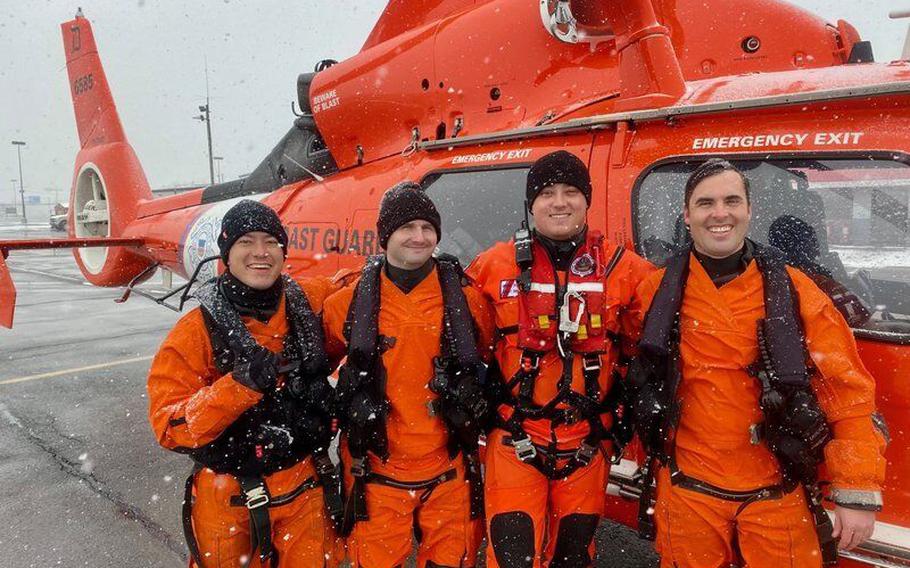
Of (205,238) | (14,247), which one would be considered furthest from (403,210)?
(14,247)

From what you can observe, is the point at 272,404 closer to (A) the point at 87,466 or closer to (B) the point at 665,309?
(B) the point at 665,309

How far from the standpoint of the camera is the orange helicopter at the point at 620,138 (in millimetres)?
1894

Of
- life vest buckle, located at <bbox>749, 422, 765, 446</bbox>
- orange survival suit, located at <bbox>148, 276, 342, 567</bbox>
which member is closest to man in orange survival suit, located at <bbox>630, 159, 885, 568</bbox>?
life vest buckle, located at <bbox>749, 422, 765, 446</bbox>

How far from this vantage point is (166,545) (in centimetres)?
301

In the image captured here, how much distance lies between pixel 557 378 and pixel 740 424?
58 cm

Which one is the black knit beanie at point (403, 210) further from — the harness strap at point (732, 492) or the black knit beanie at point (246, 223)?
the harness strap at point (732, 492)

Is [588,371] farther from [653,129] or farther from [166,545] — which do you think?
[166,545]

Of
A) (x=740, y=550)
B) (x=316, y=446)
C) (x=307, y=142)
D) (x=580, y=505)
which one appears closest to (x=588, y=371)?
(x=580, y=505)

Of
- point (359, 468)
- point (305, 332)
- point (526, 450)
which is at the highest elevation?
point (305, 332)

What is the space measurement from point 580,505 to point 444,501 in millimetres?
486

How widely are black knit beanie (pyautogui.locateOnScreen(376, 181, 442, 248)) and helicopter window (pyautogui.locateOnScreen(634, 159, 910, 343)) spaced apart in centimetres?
92

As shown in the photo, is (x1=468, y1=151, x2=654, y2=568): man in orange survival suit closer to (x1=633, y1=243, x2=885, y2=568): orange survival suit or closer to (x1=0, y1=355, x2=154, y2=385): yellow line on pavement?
(x1=633, y1=243, x2=885, y2=568): orange survival suit

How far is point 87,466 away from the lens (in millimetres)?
4004

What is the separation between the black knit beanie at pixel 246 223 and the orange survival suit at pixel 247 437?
0.62 feet
